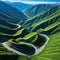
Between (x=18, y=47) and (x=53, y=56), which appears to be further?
(x=18, y=47)

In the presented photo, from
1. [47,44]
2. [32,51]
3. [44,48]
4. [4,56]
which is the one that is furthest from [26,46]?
[4,56]

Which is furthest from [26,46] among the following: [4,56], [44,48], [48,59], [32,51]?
[4,56]

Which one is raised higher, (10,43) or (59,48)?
(10,43)

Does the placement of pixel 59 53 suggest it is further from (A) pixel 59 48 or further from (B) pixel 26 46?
(B) pixel 26 46

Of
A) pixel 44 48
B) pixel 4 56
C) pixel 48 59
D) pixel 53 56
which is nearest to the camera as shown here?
pixel 4 56

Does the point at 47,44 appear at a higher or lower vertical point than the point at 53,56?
higher

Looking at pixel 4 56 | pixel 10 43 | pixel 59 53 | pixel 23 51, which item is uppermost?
pixel 10 43

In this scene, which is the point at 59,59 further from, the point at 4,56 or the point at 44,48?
the point at 44,48

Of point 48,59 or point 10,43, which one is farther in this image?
point 10,43

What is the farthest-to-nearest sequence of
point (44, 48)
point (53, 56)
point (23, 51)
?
point (44, 48) < point (23, 51) < point (53, 56)
